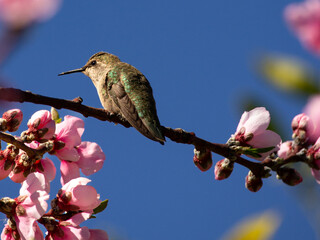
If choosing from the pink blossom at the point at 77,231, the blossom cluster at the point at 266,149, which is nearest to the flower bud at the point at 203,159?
the blossom cluster at the point at 266,149

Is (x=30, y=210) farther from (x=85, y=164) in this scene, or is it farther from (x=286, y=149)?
(x=286, y=149)

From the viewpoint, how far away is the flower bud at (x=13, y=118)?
175cm

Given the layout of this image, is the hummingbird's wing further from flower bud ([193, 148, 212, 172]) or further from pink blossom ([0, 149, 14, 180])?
pink blossom ([0, 149, 14, 180])

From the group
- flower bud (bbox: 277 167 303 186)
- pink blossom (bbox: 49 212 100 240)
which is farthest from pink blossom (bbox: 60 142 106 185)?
flower bud (bbox: 277 167 303 186)

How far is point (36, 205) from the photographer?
1571 millimetres

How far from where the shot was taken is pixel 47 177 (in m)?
1.89

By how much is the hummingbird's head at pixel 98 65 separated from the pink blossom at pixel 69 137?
253 centimetres

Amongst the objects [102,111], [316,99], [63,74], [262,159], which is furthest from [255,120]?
[63,74]

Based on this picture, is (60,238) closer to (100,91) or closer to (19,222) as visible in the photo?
(19,222)

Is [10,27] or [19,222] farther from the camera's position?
[19,222]

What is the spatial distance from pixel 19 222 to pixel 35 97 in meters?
0.46

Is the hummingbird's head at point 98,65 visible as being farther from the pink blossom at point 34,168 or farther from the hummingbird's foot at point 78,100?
the hummingbird's foot at point 78,100

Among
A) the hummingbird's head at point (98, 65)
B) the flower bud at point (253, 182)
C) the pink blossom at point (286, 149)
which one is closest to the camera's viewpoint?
the pink blossom at point (286, 149)

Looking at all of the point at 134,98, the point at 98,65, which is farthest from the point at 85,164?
the point at 98,65
